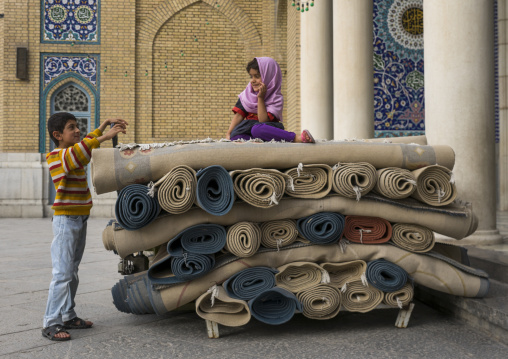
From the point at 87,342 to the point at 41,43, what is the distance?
13.0 meters

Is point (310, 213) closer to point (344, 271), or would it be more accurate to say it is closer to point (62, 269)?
point (344, 271)

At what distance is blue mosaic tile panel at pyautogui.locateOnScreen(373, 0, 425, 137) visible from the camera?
9633 mm

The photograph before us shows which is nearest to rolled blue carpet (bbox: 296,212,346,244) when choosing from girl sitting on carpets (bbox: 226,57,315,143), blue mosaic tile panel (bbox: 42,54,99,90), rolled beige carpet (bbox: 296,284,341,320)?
rolled beige carpet (bbox: 296,284,341,320)

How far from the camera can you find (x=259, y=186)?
333 cm

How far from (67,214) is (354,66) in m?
4.93

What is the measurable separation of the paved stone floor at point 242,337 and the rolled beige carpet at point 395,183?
0.80 meters

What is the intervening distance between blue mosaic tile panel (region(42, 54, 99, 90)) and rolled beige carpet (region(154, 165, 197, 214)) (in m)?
12.3

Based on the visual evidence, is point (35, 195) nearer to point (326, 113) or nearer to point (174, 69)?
point (174, 69)

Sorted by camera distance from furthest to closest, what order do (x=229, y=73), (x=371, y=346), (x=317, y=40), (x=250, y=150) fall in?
(x=229, y=73) → (x=317, y=40) → (x=250, y=150) → (x=371, y=346)

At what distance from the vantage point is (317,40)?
390 inches

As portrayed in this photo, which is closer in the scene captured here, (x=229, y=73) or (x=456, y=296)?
(x=456, y=296)

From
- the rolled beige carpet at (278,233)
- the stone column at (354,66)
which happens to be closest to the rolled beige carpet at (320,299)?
the rolled beige carpet at (278,233)

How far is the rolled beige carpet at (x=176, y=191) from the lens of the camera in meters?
3.20

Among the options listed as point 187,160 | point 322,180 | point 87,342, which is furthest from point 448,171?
point 87,342
